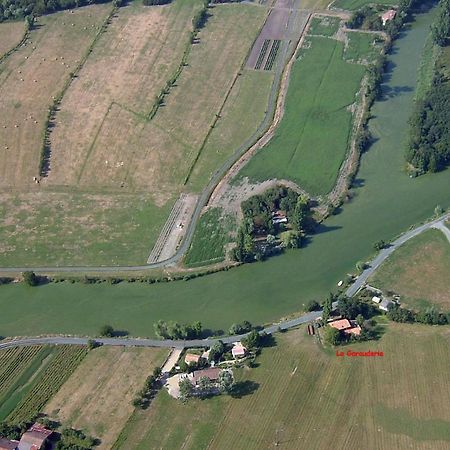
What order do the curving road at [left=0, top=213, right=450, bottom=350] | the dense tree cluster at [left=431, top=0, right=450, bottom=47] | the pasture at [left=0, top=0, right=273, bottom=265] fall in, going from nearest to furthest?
1. the curving road at [left=0, top=213, right=450, bottom=350]
2. the pasture at [left=0, top=0, right=273, bottom=265]
3. the dense tree cluster at [left=431, top=0, right=450, bottom=47]

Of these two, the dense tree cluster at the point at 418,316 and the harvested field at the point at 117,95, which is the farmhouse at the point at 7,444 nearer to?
the harvested field at the point at 117,95

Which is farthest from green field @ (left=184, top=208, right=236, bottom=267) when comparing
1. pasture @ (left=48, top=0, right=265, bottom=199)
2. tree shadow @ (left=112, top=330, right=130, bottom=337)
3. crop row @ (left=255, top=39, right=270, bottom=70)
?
crop row @ (left=255, top=39, right=270, bottom=70)

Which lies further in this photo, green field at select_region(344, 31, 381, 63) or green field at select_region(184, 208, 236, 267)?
green field at select_region(344, 31, 381, 63)

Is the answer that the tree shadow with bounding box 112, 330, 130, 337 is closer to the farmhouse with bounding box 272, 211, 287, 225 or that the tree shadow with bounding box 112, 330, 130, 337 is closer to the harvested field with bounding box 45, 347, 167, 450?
the harvested field with bounding box 45, 347, 167, 450

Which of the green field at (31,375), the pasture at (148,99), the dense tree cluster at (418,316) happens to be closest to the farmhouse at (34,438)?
the green field at (31,375)

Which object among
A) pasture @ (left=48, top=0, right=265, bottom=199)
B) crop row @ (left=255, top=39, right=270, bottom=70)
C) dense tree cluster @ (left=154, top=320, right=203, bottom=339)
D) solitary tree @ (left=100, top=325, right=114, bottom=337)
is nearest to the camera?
dense tree cluster @ (left=154, top=320, right=203, bottom=339)

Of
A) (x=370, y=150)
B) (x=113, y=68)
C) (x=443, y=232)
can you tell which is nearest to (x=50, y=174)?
(x=113, y=68)

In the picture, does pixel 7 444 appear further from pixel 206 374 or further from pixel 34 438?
pixel 206 374

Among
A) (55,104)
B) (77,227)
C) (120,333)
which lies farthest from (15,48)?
(120,333)
